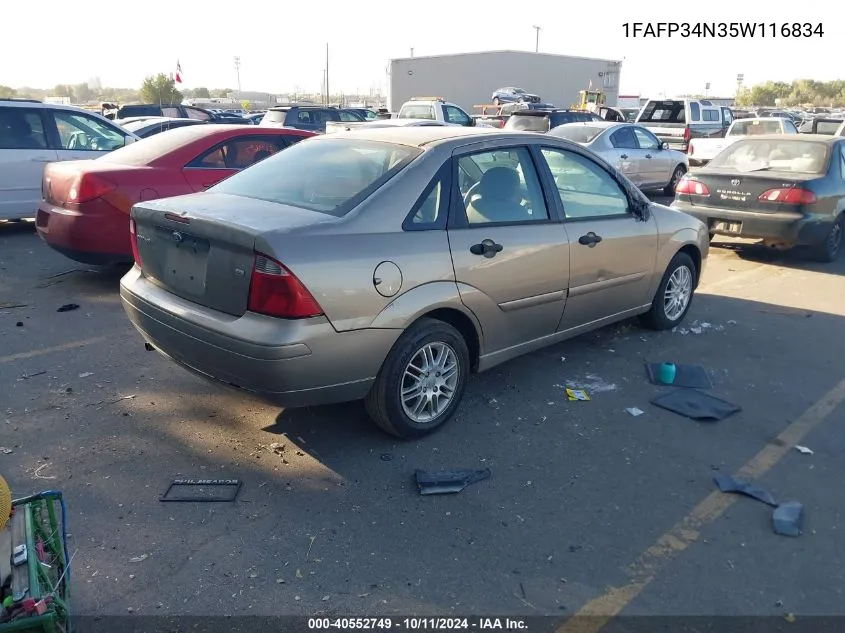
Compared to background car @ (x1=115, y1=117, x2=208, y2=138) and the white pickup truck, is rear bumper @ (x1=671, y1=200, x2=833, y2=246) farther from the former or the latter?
background car @ (x1=115, y1=117, x2=208, y2=138)

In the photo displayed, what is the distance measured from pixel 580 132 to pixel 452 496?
1096 centimetres

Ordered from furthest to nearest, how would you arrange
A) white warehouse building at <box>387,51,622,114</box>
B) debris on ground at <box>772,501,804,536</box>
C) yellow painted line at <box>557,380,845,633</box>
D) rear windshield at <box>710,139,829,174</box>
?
white warehouse building at <box>387,51,622,114</box>
rear windshield at <box>710,139,829,174</box>
debris on ground at <box>772,501,804,536</box>
yellow painted line at <box>557,380,845,633</box>

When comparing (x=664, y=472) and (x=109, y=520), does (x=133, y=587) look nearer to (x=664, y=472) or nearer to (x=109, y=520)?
(x=109, y=520)

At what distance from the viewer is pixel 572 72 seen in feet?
153

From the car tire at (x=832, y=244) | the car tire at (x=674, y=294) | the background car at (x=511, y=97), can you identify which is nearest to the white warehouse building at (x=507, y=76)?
the background car at (x=511, y=97)

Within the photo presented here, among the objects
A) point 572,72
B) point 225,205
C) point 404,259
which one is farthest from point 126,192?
point 572,72

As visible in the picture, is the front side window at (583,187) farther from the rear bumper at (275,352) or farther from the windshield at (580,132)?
the windshield at (580,132)

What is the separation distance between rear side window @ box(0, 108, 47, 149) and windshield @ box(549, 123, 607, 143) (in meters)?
8.50

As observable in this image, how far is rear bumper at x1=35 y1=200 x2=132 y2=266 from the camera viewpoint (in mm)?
6488

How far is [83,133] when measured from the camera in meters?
9.62

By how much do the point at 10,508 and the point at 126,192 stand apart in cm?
469

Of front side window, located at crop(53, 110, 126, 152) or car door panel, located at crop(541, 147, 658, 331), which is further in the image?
front side window, located at crop(53, 110, 126, 152)

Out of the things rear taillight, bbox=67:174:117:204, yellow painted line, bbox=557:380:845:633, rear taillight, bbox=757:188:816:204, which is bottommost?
yellow painted line, bbox=557:380:845:633

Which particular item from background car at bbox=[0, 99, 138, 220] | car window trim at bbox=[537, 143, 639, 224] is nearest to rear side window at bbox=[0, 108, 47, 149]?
background car at bbox=[0, 99, 138, 220]
